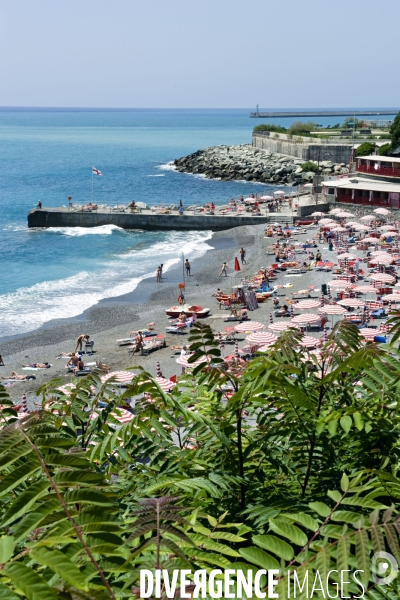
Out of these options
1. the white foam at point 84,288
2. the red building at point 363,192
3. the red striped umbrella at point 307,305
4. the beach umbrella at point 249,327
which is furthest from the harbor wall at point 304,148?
the beach umbrella at point 249,327

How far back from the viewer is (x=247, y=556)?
232 centimetres

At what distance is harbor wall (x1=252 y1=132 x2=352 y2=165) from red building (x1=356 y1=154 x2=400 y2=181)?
1937cm

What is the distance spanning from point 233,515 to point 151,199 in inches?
2955

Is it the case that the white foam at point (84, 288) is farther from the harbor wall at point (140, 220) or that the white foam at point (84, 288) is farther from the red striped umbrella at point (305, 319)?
the red striped umbrella at point (305, 319)

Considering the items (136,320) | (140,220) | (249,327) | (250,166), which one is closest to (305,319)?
(249,327)

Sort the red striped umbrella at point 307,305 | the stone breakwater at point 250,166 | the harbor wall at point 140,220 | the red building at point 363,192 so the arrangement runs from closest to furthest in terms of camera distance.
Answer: the red striped umbrella at point 307,305, the red building at point 363,192, the harbor wall at point 140,220, the stone breakwater at point 250,166

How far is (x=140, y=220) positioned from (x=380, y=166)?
18.6 metres

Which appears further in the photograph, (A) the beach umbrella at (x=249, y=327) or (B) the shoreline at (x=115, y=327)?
(B) the shoreline at (x=115, y=327)

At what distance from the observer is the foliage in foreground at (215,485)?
214cm

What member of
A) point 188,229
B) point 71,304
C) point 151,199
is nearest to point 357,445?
point 71,304

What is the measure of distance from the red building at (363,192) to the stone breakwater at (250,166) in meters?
17.2

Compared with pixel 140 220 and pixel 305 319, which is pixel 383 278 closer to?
pixel 305 319

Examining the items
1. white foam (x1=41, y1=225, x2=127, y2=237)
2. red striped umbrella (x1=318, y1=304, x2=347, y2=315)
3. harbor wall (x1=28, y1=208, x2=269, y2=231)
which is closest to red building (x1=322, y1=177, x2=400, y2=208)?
harbor wall (x1=28, y1=208, x2=269, y2=231)

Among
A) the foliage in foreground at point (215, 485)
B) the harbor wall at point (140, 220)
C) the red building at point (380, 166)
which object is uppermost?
the foliage in foreground at point (215, 485)
